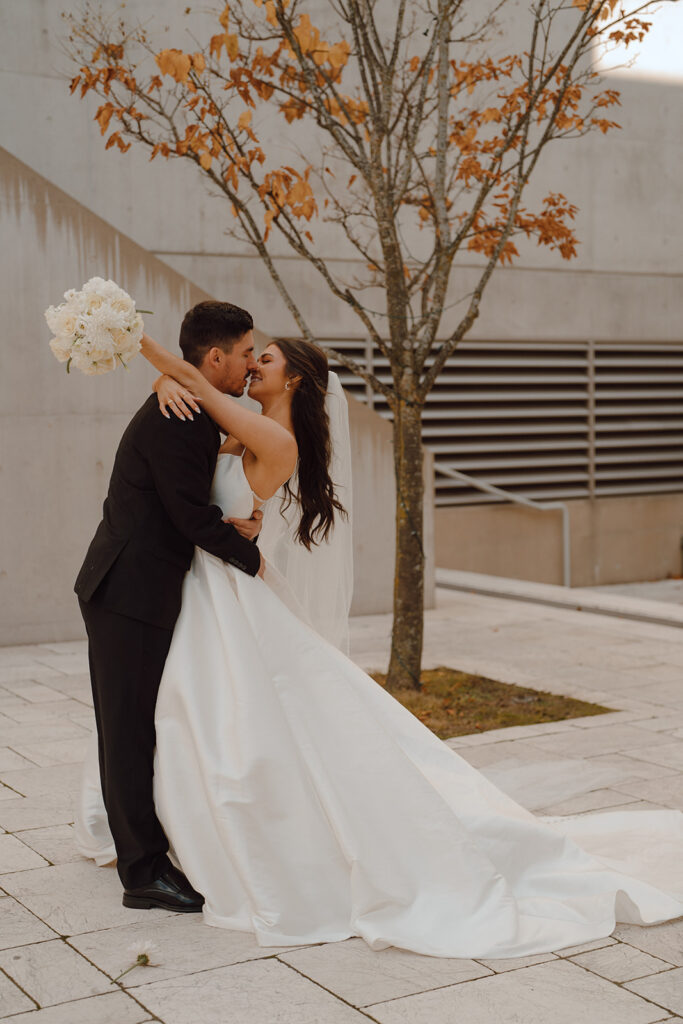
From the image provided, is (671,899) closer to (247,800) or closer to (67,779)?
(247,800)

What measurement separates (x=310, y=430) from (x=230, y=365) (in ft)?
1.34

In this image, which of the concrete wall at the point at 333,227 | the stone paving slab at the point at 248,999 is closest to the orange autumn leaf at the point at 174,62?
the concrete wall at the point at 333,227

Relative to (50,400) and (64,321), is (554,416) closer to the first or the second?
(50,400)

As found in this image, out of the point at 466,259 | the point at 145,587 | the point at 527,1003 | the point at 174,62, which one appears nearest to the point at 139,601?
the point at 145,587

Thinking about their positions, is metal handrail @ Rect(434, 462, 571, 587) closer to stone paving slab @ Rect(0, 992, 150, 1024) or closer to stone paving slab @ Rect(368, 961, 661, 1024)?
stone paving slab @ Rect(368, 961, 661, 1024)

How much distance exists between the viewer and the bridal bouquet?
11.6 feet

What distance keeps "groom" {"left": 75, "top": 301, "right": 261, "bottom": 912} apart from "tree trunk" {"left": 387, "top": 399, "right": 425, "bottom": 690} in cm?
308

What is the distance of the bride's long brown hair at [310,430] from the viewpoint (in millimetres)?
4051

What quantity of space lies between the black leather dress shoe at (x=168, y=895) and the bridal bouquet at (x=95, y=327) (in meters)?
1.60

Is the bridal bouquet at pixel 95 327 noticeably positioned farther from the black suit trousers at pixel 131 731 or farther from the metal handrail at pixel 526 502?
the metal handrail at pixel 526 502

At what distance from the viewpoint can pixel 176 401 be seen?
12.0 feet

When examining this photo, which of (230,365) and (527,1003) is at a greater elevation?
(230,365)

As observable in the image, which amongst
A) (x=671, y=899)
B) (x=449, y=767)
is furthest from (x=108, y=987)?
(x=671, y=899)

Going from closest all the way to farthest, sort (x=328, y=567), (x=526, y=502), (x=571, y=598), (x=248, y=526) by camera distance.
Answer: (x=248, y=526)
(x=328, y=567)
(x=571, y=598)
(x=526, y=502)
